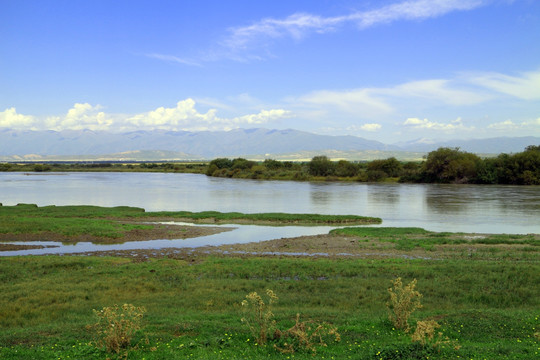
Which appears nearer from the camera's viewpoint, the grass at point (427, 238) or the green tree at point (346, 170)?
the grass at point (427, 238)

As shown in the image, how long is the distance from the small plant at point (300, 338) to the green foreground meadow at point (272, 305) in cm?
3

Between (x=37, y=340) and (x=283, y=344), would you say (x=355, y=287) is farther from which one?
(x=37, y=340)

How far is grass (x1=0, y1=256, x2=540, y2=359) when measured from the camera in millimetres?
7949

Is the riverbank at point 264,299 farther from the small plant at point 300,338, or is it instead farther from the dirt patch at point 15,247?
the dirt patch at point 15,247

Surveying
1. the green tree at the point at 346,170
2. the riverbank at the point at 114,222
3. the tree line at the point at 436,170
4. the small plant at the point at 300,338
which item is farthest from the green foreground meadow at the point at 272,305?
the green tree at the point at 346,170

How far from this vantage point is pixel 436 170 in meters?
80.0

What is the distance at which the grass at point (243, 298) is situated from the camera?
Result: 7.95m

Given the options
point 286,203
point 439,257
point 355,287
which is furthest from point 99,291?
point 286,203

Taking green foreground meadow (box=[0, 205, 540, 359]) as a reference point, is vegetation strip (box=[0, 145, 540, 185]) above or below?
above

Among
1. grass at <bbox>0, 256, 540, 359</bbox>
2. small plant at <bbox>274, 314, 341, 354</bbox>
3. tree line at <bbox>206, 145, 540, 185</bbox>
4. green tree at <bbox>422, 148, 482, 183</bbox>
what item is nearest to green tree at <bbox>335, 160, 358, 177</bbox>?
tree line at <bbox>206, 145, 540, 185</bbox>

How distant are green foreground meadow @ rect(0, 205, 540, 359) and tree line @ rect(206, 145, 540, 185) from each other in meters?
57.1

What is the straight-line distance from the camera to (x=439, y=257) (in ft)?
64.5

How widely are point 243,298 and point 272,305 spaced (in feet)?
3.90

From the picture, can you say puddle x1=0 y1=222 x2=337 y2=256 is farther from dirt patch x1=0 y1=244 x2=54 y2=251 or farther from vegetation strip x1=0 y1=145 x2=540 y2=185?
vegetation strip x1=0 y1=145 x2=540 y2=185
